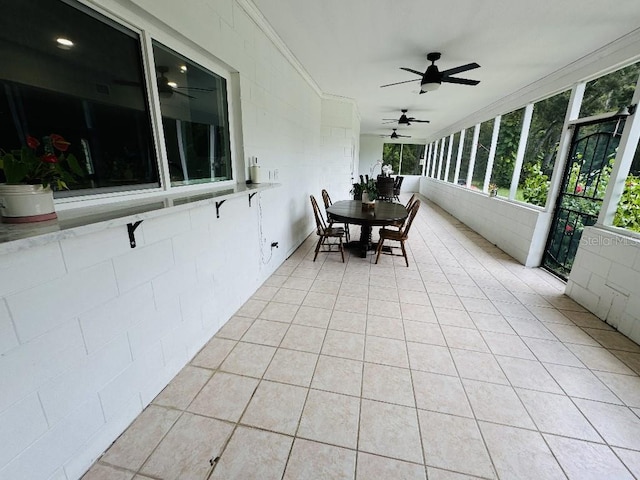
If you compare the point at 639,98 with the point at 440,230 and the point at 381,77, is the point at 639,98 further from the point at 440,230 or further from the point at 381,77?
the point at 440,230

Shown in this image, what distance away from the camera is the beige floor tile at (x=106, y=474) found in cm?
118

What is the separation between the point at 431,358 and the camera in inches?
75.9

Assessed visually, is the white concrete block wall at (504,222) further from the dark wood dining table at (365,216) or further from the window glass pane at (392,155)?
the window glass pane at (392,155)

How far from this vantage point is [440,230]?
5633 mm

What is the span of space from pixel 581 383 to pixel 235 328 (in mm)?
2439

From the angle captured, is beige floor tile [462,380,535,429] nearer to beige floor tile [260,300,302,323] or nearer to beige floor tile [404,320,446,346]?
Answer: beige floor tile [404,320,446,346]

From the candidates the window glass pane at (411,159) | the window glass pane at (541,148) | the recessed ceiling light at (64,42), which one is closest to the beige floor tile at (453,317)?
the window glass pane at (541,148)

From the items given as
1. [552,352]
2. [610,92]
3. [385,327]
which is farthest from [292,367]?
[610,92]

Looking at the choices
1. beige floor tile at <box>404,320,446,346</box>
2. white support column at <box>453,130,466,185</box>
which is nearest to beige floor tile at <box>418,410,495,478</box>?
beige floor tile at <box>404,320,446,346</box>

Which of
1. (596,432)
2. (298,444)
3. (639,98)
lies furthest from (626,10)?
(298,444)

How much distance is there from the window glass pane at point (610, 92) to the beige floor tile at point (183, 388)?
4.32m

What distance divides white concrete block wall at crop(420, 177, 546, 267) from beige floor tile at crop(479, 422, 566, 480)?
3028 millimetres

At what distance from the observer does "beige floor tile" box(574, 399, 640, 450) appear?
1.38 m

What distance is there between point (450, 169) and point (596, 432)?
26.6ft
